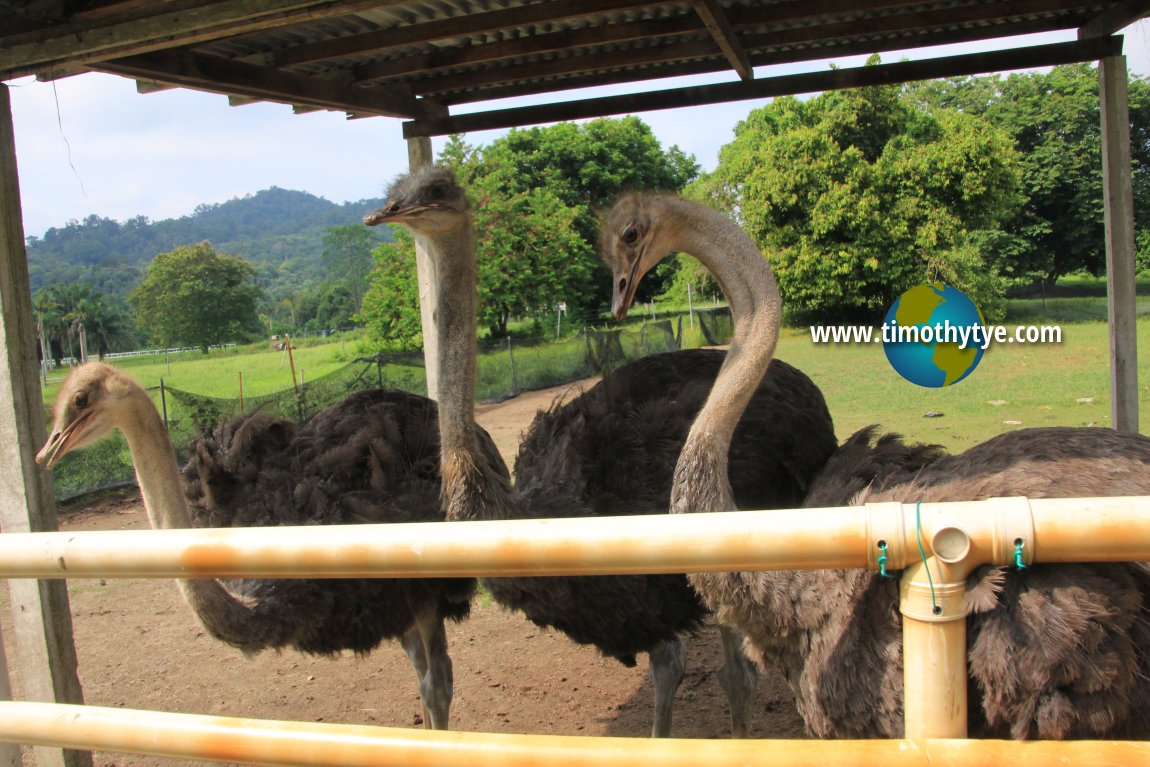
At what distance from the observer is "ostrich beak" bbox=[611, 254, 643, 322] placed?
276 centimetres

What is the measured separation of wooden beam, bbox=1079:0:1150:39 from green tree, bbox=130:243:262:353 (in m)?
61.0

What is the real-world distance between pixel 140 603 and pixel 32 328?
3.30 metres

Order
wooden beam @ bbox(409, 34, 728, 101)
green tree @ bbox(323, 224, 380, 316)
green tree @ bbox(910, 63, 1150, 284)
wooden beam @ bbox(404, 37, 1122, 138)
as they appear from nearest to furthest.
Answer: wooden beam @ bbox(404, 37, 1122, 138) → wooden beam @ bbox(409, 34, 728, 101) → green tree @ bbox(910, 63, 1150, 284) → green tree @ bbox(323, 224, 380, 316)

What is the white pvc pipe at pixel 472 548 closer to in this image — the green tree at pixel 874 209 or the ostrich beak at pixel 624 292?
the ostrich beak at pixel 624 292

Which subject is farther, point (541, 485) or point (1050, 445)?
point (541, 485)

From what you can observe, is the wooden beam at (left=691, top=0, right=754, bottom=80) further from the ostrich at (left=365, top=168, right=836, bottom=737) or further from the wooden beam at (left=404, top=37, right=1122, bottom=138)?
the ostrich at (left=365, top=168, right=836, bottom=737)

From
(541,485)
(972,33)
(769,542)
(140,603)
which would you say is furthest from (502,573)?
(140,603)

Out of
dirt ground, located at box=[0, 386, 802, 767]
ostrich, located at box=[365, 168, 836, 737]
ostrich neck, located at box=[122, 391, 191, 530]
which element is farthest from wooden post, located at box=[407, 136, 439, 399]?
ostrich neck, located at box=[122, 391, 191, 530]

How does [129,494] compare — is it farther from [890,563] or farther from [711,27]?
[890,563]

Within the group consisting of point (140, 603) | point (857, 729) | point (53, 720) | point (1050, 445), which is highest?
point (1050, 445)

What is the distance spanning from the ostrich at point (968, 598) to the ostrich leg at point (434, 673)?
1815 millimetres

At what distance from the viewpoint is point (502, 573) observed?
1456mm

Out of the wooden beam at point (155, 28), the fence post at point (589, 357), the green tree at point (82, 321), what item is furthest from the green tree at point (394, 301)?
the green tree at point (82, 321)

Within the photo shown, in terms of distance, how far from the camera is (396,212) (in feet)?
10.7
